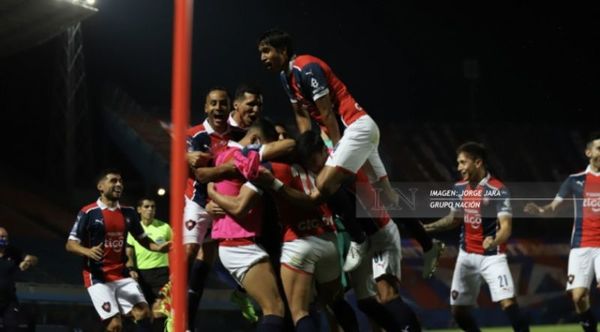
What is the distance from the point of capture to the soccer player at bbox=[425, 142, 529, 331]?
8.68 m

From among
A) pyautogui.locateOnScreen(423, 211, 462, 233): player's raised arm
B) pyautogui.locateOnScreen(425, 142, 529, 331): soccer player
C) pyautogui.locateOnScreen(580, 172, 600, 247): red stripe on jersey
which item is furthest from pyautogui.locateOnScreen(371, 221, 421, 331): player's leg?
pyautogui.locateOnScreen(580, 172, 600, 247): red stripe on jersey

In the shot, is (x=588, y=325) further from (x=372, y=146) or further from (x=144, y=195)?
(x=144, y=195)

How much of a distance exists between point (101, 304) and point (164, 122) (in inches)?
412

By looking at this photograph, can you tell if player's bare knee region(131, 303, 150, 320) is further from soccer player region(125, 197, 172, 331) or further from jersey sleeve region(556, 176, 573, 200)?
jersey sleeve region(556, 176, 573, 200)

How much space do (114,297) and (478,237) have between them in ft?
11.4

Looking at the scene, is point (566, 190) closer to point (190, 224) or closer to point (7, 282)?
point (190, 224)

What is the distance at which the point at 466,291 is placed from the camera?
29.1ft

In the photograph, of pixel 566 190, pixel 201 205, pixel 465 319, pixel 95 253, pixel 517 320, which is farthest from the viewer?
A: pixel 566 190

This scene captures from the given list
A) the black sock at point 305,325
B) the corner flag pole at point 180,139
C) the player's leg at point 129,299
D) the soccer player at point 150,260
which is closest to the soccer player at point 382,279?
the black sock at point 305,325

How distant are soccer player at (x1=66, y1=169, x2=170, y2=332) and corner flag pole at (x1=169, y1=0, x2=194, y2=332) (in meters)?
5.41

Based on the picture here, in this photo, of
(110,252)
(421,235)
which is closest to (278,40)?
(421,235)

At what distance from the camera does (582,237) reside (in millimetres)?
9109

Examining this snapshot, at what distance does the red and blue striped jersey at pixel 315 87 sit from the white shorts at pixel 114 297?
295 centimetres

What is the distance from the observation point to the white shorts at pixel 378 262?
22.4ft
